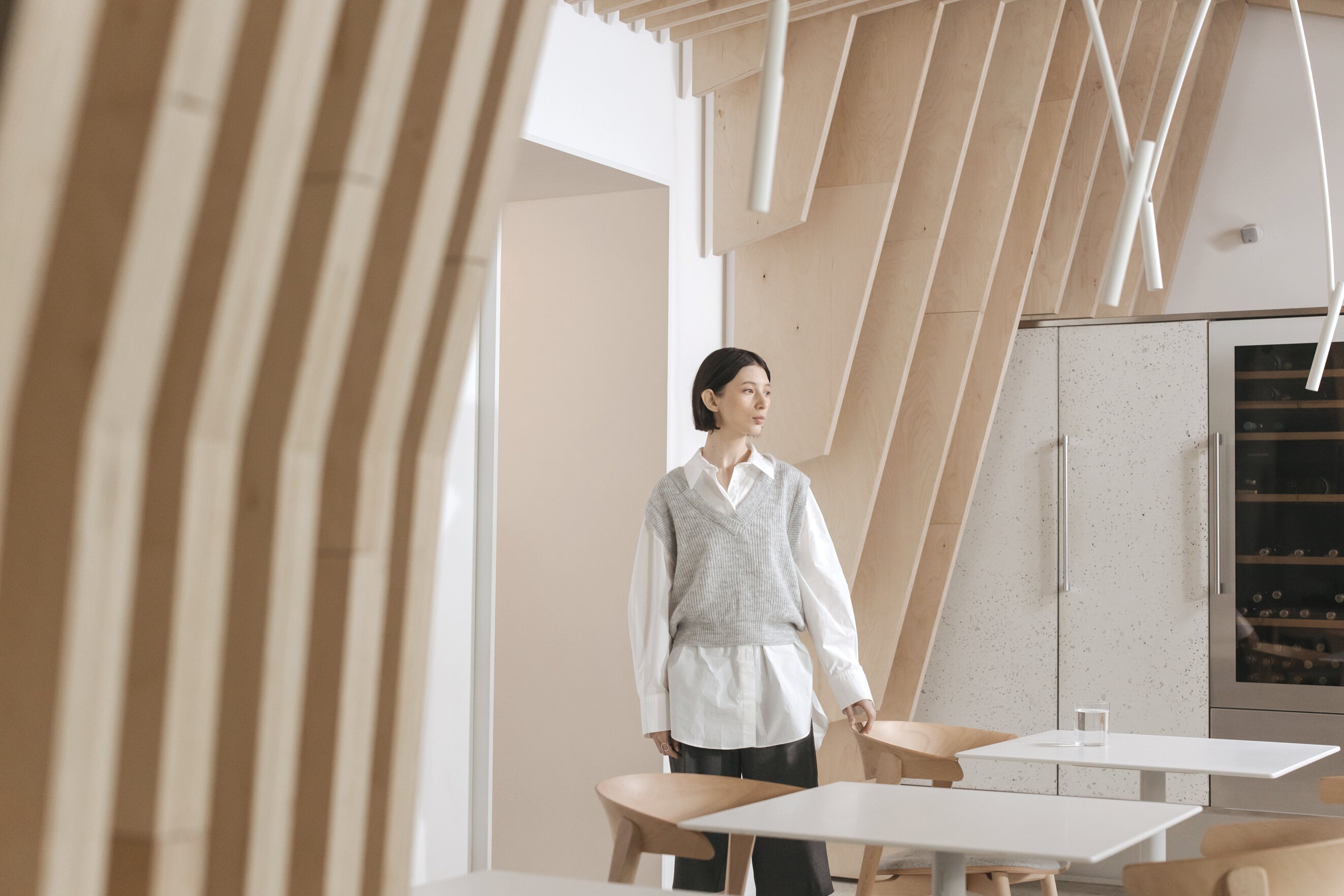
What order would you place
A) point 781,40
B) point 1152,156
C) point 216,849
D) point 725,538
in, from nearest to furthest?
point 216,849
point 781,40
point 1152,156
point 725,538

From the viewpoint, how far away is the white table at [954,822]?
2.37 m

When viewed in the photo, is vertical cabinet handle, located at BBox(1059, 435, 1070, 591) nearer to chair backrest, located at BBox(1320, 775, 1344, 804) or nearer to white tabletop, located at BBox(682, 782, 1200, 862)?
chair backrest, located at BBox(1320, 775, 1344, 804)

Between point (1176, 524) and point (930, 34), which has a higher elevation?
point (930, 34)

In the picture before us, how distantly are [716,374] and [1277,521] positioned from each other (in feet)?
8.78

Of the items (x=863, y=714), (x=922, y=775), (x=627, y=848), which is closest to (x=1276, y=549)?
(x=922, y=775)

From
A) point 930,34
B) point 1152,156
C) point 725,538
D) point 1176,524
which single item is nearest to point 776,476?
point 725,538

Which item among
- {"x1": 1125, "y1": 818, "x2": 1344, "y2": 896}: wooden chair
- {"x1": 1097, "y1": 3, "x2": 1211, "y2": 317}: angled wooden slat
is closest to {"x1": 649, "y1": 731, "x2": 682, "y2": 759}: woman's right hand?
{"x1": 1125, "y1": 818, "x2": 1344, "y2": 896}: wooden chair

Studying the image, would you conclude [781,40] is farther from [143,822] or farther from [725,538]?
[725,538]

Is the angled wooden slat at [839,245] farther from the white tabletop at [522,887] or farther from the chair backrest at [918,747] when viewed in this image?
the white tabletop at [522,887]

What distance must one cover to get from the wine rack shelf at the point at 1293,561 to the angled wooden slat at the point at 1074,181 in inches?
50.4

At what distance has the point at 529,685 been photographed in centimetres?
493

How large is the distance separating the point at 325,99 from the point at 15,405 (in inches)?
13.9

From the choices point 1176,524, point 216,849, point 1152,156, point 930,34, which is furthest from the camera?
point 1176,524

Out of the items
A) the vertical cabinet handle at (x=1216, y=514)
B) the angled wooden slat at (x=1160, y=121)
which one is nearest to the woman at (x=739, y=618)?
the vertical cabinet handle at (x=1216, y=514)
